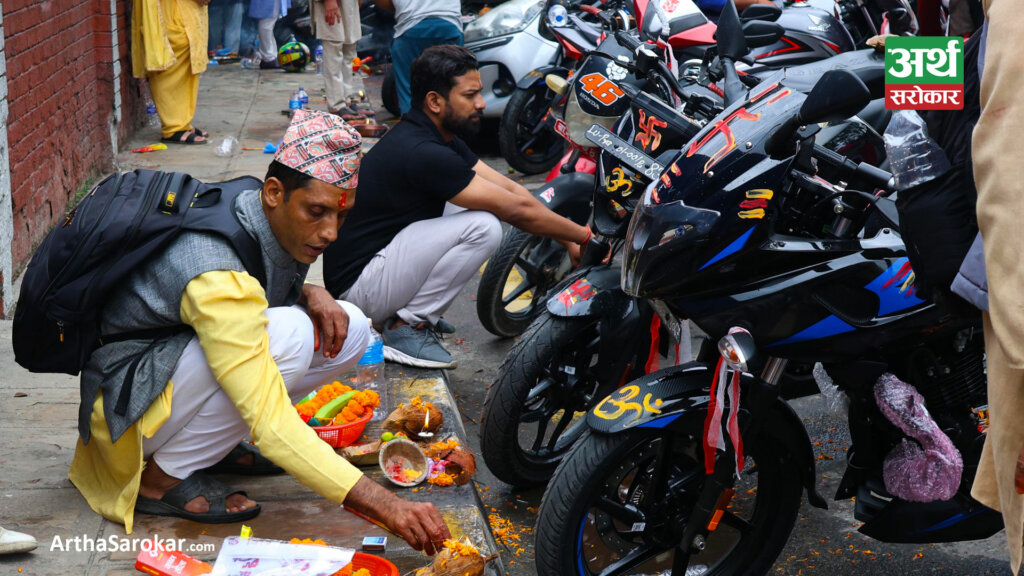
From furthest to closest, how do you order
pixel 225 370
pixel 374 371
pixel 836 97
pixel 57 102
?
1. pixel 57 102
2. pixel 374 371
3. pixel 225 370
4. pixel 836 97

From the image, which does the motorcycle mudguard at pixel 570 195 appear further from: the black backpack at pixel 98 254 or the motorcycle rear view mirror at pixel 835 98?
the motorcycle rear view mirror at pixel 835 98

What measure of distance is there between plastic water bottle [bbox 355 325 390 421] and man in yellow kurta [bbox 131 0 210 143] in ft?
13.9

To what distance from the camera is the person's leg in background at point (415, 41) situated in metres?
7.69

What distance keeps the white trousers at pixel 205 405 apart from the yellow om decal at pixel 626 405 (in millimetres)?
891

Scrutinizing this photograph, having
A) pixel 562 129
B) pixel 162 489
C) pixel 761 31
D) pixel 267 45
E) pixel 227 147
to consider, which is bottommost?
pixel 267 45

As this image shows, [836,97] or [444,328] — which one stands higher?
[836,97]

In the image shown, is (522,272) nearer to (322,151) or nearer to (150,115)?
(322,151)

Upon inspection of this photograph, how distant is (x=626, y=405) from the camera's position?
8.71 feet

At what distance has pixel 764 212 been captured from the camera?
8.21 feet

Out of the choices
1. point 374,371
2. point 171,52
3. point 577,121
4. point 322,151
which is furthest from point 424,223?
point 171,52

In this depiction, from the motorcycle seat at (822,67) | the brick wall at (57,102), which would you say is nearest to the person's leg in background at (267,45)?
the brick wall at (57,102)

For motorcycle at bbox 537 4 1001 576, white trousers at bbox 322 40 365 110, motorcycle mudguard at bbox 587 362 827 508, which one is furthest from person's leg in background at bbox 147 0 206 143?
motorcycle mudguard at bbox 587 362 827 508

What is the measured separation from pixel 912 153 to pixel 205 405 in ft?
6.14

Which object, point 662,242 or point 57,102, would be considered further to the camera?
point 57,102
